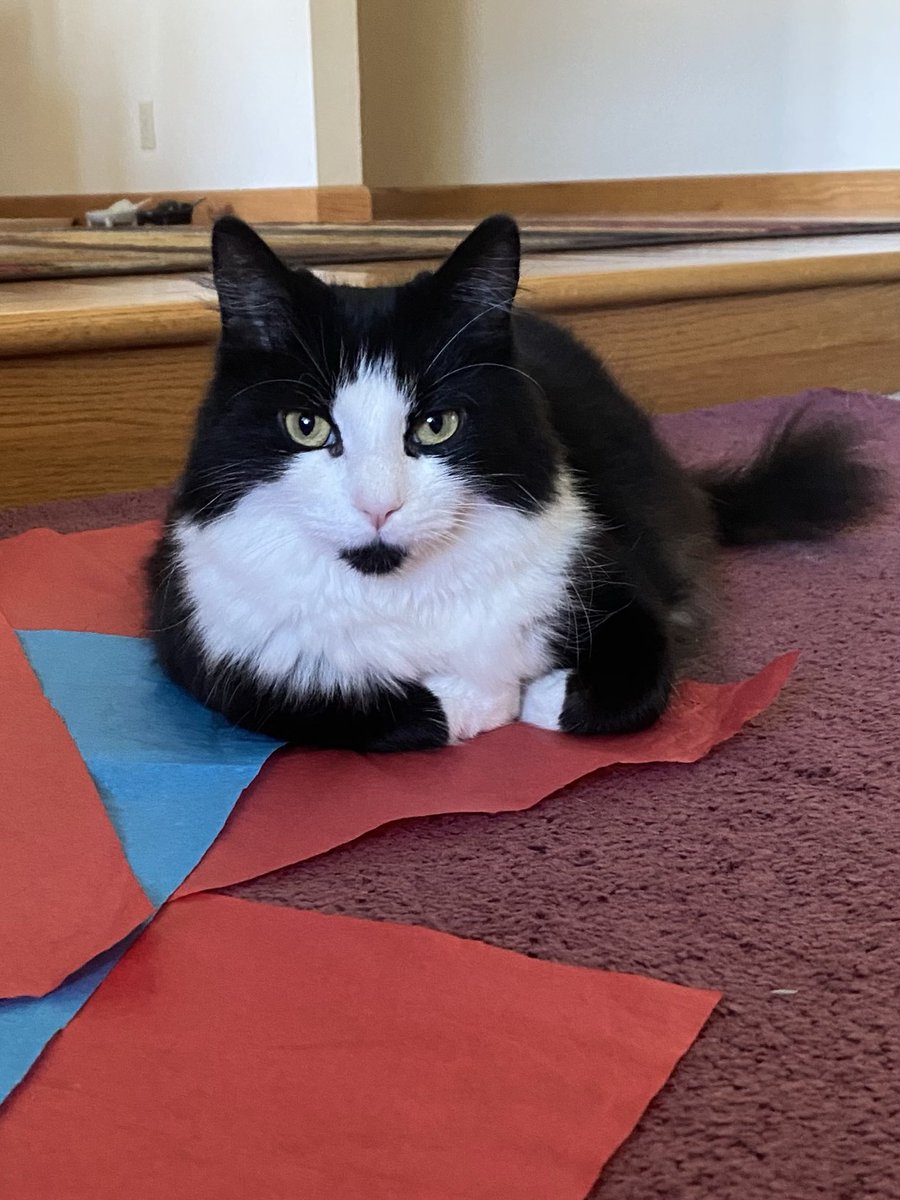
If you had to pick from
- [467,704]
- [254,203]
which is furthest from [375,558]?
[254,203]

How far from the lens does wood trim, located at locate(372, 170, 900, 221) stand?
4055 mm

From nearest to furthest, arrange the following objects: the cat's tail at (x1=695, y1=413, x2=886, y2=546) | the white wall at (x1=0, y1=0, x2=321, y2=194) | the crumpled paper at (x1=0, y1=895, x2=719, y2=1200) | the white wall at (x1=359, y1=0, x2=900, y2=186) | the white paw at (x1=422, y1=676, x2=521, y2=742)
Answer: the crumpled paper at (x1=0, y1=895, x2=719, y2=1200), the white paw at (x1=422, y1=676, x2=521, y2=742), the cat's tail at (x1=695, y1=413, x2=886, y2=546), the white wall at (x1=0, y1=0, x2=321, y2=194), the white wall at (x1=359, y1=0, x2=900, y2=186)

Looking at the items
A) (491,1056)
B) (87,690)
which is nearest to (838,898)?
(491,1056)

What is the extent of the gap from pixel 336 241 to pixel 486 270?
175 centimetres

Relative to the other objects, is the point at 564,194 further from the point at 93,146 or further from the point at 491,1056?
the point at 491,1056

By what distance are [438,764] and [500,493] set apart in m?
0.21

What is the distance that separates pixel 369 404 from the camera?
0.79 meters

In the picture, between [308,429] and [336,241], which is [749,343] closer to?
[336,241]

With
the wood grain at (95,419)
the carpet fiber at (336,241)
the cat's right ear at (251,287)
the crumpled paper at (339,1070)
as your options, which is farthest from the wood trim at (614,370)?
the crumpled paper at (339,1070)

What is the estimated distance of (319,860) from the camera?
77 centimetres

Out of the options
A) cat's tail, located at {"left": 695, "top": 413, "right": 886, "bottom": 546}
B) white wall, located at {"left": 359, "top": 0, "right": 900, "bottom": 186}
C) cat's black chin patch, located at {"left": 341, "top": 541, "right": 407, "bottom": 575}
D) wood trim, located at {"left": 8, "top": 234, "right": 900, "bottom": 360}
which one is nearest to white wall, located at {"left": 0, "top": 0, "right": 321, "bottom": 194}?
white wall, located at {"left": 359, "top": 0, "right": 900, "bottom": 186}

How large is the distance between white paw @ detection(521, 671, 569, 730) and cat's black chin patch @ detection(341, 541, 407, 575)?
0.18 m

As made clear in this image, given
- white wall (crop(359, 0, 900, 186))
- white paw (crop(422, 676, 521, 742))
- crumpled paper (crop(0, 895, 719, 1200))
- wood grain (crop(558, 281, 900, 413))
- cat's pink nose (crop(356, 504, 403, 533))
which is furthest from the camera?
white wall (crop(359, 0, 900, 186))

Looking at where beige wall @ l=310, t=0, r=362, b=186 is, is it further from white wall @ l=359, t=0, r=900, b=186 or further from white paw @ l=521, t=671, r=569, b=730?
white paw @ l=521, t=671, r=569, b=730
